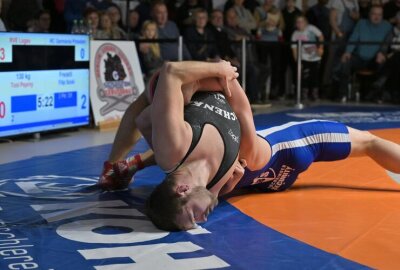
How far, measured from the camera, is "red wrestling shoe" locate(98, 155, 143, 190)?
3.00 m

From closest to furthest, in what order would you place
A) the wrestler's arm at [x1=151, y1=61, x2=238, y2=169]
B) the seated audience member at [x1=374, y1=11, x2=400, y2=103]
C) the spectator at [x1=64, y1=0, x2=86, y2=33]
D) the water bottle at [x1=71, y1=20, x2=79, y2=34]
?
the wrestler's arm at [x1=151, y1=61, x2=238, y2=169], the water bottle at [x1=71, y1=20, x2=79, y2=34], the spectator at [x1=64, y1=0, x2=86, y2=33], the seated audience member at [x1=374, y1=11, x2=400, y2=103]

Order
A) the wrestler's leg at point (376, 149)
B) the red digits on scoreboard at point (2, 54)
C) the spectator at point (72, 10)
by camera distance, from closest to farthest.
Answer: the wrestler's leg at point (376, 149) < the red digits on scoreboard at point (2, 54) < the spectator at point (72, 10)

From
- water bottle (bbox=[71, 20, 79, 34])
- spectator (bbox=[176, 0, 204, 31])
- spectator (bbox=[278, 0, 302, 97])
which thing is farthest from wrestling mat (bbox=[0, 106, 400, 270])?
spectator (bbox=[278, 0, 302, 97])

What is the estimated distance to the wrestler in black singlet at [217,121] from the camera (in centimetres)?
248

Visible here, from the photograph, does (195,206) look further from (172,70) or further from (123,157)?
(123,157)

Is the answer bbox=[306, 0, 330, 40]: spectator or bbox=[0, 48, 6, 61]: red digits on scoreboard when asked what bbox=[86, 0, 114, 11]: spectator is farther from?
bbox=[306, 0, 330, 40]: spectator

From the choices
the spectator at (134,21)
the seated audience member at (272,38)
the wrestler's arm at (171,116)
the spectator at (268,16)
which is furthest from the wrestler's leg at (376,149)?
the spectator at (268,16)

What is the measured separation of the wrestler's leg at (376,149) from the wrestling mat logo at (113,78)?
291 centimetres

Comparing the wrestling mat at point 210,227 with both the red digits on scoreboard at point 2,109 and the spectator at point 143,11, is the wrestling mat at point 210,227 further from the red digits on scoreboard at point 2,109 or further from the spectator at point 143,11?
the spectator at point 143,11

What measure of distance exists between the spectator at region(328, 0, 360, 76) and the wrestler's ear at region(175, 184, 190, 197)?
21.5ft

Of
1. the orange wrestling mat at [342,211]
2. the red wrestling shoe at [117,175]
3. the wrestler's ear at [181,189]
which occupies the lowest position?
the orange wrestling mat at [342,211]

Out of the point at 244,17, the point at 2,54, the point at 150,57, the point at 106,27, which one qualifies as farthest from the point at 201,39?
the point at 2,54

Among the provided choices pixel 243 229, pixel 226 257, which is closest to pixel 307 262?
pixel 226 257

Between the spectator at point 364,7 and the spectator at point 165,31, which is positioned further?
the spectator at point 364,7
